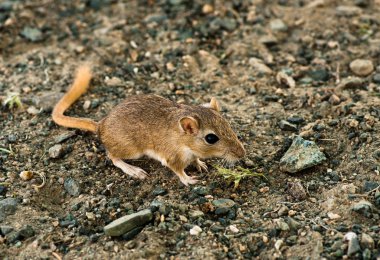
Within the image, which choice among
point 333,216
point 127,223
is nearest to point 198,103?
point 127,223

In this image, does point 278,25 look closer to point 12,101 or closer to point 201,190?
point 201,190

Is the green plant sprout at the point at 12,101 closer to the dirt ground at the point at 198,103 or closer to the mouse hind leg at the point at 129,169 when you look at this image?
the dirt ground at the point at 198,103

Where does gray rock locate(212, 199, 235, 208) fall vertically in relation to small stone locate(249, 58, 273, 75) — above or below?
below

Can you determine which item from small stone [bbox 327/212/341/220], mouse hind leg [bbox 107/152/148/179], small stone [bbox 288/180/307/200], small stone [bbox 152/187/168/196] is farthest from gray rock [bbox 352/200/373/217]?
mouse hind leg [bbox 107/152/148/179]

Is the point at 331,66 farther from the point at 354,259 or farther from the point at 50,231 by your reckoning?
the point at 50,231

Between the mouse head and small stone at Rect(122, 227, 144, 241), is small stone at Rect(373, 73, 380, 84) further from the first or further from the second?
small stone at Rect(122, 227, 144, 241)

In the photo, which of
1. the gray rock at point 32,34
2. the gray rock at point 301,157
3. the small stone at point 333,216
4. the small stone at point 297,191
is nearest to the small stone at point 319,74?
the gray rock at point 301,157

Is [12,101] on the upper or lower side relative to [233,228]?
upper
